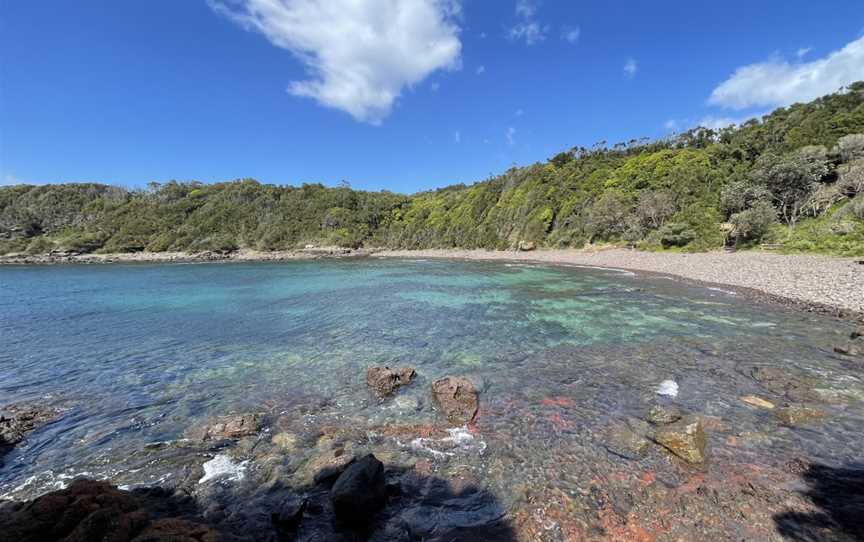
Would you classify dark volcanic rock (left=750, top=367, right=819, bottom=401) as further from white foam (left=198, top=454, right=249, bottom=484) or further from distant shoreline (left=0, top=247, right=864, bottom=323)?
white foam (left=198, top=454, right=249, bottom=484)

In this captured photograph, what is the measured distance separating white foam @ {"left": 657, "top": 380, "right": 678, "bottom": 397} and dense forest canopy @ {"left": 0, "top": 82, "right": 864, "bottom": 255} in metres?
32.1

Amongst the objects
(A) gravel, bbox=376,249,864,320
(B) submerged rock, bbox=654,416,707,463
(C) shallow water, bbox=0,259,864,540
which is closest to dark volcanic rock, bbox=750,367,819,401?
(C) shallow water, bbox=0,259,864,540

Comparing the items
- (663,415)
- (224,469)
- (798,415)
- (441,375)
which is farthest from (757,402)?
(224,469)

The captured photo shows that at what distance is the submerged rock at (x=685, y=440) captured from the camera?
6.27m

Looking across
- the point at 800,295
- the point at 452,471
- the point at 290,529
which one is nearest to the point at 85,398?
the point at 290,529

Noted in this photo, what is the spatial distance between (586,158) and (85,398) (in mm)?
82753

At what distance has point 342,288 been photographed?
1222 inches

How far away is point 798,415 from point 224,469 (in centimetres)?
1201

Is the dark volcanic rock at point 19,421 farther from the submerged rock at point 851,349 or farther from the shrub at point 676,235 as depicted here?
the shrub at point 676,235

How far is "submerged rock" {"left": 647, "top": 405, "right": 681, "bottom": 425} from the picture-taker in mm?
7512

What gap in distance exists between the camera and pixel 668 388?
369 inches

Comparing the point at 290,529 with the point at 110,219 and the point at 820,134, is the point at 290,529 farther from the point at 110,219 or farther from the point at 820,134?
the point at 110,219

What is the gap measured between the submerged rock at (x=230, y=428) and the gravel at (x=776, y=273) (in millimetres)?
23669

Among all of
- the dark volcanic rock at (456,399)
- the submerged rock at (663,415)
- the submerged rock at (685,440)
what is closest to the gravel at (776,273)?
the submerged rock at (663,415)
